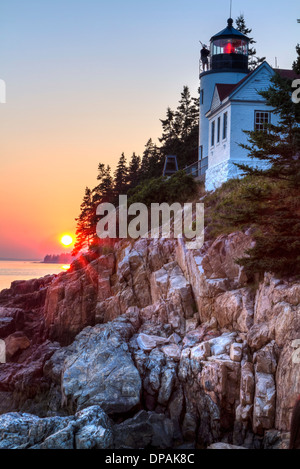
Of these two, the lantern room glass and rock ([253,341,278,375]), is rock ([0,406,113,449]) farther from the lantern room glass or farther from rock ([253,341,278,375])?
the lantern room glass

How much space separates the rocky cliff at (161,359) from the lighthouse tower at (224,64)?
14.6 metres

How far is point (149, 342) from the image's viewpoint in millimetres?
21484

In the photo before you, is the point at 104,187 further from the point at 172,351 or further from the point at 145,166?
the point at 172,351

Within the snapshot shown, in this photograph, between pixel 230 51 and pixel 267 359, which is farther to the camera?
pixel 230 51

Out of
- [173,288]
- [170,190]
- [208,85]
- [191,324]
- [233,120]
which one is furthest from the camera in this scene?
[208,85]

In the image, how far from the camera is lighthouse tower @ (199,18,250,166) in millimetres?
37781

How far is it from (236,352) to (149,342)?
4.42 meters

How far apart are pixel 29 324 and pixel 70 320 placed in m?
3.08

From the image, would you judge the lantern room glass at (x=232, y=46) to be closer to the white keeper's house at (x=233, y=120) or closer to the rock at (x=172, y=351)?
the white keeper's house at (x=233, y=120)

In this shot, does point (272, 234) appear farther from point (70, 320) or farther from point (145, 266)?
point (70, 320)

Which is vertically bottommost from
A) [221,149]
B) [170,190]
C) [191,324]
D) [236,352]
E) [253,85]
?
[236,352]

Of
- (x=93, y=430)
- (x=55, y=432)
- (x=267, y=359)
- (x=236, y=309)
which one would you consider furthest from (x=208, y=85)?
(x=55, y=432)

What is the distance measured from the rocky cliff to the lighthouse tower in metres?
14.6
